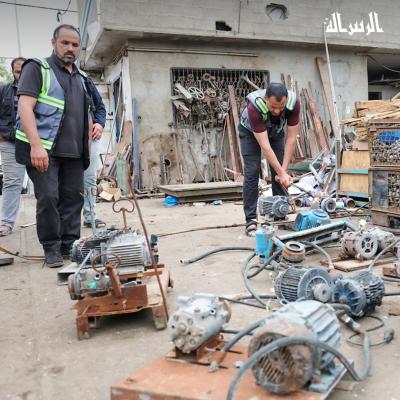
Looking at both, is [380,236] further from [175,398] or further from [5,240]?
[5,240]

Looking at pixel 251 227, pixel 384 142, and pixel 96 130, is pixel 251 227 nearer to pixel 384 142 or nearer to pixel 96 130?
pixel 384 142

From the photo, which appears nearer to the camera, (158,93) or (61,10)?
(158,93)

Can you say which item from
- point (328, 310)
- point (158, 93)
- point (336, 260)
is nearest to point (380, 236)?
point (336, 260)

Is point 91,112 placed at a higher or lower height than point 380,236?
higher

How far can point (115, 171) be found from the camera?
9.06m

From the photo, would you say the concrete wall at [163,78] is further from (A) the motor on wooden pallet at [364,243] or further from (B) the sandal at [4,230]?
(A) the motor on wooden pallet at [364,243]

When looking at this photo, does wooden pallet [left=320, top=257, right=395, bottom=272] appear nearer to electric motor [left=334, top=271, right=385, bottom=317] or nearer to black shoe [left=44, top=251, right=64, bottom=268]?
electric motor [left=334, top=271, right=385, bottom=317]

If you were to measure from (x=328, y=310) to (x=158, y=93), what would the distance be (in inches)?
299

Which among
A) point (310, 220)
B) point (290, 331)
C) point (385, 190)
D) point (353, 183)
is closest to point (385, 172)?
point (385, 190)

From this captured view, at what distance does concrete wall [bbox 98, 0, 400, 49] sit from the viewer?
25.6 feet

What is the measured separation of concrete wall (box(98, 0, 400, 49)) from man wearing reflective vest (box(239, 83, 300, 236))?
15.2ft

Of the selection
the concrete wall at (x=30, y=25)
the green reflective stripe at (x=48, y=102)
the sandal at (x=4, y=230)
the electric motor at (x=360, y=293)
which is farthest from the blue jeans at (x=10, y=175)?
the concrete wall at (x=30, y=25)

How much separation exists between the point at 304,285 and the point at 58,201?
2.22 metres

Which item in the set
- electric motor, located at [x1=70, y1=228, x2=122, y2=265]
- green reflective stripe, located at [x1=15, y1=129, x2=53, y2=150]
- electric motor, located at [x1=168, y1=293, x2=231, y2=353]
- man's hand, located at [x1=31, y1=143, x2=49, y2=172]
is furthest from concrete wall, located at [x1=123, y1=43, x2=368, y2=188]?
electric motor, located at [x1=168, y1=293, x2=231, y2=353]
